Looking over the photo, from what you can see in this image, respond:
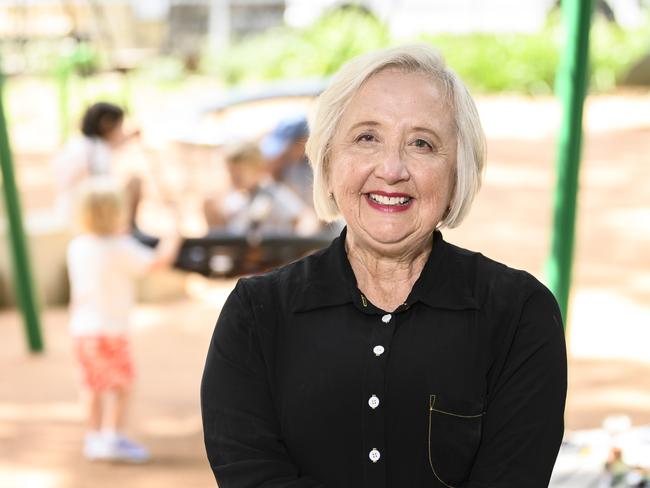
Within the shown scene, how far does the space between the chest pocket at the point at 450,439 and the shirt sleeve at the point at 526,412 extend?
20mm

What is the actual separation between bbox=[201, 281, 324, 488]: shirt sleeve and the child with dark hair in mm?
6117

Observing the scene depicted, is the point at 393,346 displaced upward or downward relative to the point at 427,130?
downward

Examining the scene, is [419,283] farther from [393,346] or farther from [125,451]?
[125,451]

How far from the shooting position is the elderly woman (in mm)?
1759

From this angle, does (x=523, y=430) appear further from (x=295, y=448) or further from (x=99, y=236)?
(x=99, y=236)

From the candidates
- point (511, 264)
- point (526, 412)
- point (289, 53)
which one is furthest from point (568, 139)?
point (289, 53)

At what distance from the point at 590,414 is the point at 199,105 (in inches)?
242

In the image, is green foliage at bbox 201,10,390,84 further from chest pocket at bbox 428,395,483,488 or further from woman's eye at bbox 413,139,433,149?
chest pocket at bbox 428,395,483,488

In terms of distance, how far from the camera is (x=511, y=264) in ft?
32.0

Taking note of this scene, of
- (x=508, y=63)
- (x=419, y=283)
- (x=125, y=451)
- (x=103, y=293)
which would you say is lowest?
(x=125, y=451)

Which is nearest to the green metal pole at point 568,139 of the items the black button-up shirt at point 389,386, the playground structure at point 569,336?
the playground structure at point 569,336

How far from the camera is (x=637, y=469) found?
3090 millimetres

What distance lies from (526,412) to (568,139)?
8.66 ft

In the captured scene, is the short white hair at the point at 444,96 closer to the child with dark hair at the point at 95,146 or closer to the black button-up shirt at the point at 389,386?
the black button-up shirt at the point at 389,386
